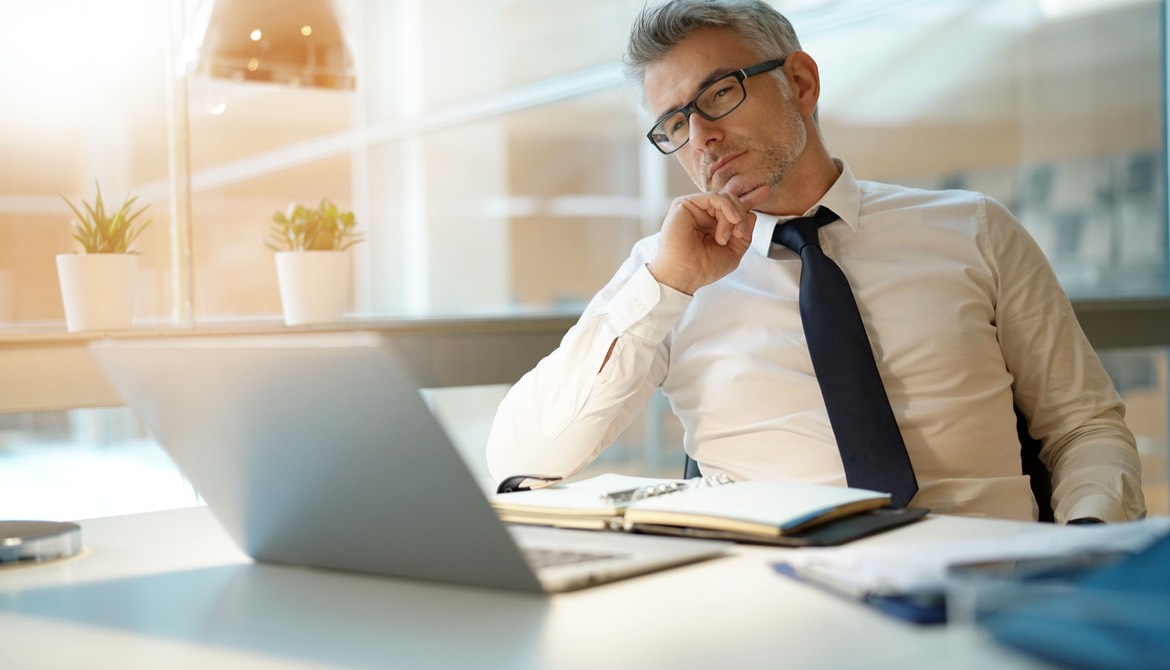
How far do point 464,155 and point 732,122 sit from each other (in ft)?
19.5

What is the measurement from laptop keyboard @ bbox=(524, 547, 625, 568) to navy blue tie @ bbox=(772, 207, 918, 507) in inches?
33.0

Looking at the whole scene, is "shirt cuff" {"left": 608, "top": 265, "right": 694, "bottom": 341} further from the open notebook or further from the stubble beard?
the open notebook

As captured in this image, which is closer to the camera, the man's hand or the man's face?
the man's hand

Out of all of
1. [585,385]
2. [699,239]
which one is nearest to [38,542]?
[585,385]

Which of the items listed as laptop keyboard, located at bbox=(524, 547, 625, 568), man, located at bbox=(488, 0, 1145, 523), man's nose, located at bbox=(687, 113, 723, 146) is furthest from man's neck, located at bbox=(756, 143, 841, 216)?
laptop keyboard, located at bbox=(524, 547, 625, 568)

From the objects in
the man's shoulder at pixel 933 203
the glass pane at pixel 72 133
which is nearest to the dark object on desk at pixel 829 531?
the man's shoulder at pixel 933 203

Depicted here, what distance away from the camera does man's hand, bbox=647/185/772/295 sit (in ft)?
6.08

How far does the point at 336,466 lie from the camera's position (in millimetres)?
914

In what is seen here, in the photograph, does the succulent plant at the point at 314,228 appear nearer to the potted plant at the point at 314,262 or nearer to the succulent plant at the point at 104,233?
the potted plant at the point at 314,262

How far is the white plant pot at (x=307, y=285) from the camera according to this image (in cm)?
259

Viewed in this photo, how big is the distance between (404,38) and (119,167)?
12.8ft

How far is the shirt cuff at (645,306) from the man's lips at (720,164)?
0.28 metres

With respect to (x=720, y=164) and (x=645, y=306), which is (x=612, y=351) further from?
(x=720, y=164)

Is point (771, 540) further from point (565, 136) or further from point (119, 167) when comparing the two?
point (565, 136)
